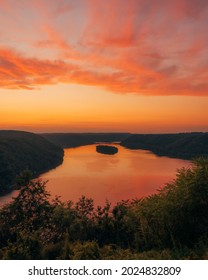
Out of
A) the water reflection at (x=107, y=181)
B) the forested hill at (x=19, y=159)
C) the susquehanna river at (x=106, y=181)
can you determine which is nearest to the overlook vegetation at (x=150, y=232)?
the susquehanna river at (x=106, y=181)

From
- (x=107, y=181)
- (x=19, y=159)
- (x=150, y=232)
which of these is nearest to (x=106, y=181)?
(x=107, y=181)

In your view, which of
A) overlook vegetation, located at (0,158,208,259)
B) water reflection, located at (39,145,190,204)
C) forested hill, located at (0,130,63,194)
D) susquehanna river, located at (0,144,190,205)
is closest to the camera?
overlook vegetation, located at (0,158,208,259)

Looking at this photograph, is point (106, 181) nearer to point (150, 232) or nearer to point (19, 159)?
point (19, 159)

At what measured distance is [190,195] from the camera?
2012 centimetres

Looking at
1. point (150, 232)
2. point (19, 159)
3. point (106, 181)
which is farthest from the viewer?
point (19, 159)

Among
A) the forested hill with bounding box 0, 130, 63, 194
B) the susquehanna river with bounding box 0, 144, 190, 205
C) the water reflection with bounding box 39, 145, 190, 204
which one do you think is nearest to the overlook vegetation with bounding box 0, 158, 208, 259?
the susquehanna river with bounding box 0, 144, 190, 205

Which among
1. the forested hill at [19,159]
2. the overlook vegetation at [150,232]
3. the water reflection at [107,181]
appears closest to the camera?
the overlook vegetation at [150,232]

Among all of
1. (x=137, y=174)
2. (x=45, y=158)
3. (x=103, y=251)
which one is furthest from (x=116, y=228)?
(x=45, y=158)

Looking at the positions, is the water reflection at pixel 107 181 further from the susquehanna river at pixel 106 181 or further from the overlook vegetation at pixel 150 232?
the overlook vegetation at pixel 150 232

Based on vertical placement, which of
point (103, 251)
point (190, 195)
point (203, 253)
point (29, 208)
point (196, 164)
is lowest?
point (29, 208)

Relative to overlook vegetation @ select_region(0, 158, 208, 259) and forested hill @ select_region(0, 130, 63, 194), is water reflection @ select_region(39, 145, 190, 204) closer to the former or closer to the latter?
forested hill @ select_region(0, 130, 63, 194)
